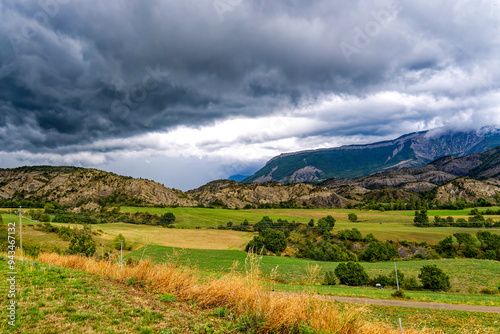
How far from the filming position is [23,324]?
5.45 metres

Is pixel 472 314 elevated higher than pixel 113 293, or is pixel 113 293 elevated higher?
pixel 113 293

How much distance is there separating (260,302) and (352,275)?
122ft

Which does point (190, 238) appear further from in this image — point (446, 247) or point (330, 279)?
point (446, 247)

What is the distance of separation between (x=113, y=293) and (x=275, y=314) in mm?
4931

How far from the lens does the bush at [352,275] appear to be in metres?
37.8

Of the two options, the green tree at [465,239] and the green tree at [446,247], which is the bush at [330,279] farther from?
the green tree at [465,239]

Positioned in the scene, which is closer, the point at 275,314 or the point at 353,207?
the point at 275,314

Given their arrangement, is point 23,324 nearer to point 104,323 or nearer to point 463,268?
point 104,323

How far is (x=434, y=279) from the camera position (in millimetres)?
36469

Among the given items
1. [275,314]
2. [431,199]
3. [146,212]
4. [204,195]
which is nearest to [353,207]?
[431,199]

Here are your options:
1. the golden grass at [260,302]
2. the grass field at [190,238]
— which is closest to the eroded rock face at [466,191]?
the grass field at [190,238]

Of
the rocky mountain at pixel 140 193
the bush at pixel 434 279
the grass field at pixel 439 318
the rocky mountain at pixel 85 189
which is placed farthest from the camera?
the rocky mountain at pixel 140 193

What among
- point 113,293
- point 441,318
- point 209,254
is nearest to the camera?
point 113,293

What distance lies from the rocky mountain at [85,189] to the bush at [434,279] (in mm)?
111467
